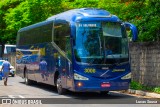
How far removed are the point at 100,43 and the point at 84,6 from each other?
756 inches

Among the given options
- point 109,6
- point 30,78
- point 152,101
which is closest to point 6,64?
point 30,78

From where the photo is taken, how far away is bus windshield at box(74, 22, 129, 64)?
16.4 metres

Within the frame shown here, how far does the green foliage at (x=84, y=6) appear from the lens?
21.7 meters

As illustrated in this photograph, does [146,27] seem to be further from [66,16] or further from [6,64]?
[6,64]

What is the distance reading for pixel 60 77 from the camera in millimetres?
18453

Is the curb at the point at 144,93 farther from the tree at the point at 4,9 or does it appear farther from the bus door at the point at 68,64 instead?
the tree at the point at 4,9

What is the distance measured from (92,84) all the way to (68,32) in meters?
2.47

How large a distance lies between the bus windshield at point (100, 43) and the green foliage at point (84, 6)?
4.47 m

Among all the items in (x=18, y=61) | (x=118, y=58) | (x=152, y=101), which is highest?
(x=118, y=58)

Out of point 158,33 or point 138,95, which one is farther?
point 158,33

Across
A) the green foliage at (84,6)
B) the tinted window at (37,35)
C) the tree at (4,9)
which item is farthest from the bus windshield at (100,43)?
the tree at (4,9)

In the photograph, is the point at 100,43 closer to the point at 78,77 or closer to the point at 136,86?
the point at 78,77

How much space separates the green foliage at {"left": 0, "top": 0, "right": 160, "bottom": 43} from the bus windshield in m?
4.47

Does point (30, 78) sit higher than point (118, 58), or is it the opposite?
point (118, 58)
